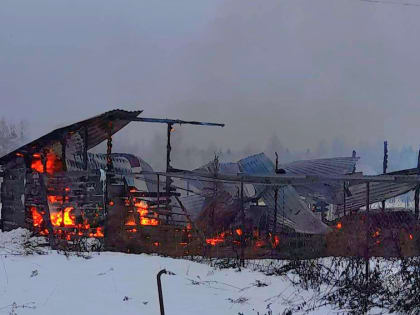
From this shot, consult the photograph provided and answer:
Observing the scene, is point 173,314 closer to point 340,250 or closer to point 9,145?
point 340,250

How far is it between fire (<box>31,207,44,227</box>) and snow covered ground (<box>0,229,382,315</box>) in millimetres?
9414

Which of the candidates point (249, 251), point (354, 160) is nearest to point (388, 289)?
point (249, 251)

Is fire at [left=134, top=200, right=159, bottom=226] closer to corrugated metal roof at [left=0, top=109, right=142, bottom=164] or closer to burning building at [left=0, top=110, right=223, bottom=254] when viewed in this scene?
burning building at [left=0, top=110, right=223, bottom=254]

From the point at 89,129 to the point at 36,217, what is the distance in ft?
15.4

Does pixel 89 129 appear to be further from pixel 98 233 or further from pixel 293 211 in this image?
pixel 293 211

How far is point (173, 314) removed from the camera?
6613mm

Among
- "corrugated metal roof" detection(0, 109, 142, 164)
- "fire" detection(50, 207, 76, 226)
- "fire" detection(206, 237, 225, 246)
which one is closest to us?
"fire" detection(206, 237, 225, 246)

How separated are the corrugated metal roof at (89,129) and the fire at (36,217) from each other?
261cm

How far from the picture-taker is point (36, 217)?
64.3ft

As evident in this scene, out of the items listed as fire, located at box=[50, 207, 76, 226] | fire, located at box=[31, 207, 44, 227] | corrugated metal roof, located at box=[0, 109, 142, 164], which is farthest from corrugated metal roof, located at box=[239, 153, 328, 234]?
fire, located at box=[31, 207, 44, 227]

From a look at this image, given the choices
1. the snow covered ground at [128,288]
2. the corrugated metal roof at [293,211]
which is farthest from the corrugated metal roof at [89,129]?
the snow covered ground at [128,288]

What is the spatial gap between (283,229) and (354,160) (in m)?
4.07

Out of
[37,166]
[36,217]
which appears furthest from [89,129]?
[36,217]

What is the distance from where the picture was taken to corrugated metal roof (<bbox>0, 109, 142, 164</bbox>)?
56.0 ft
